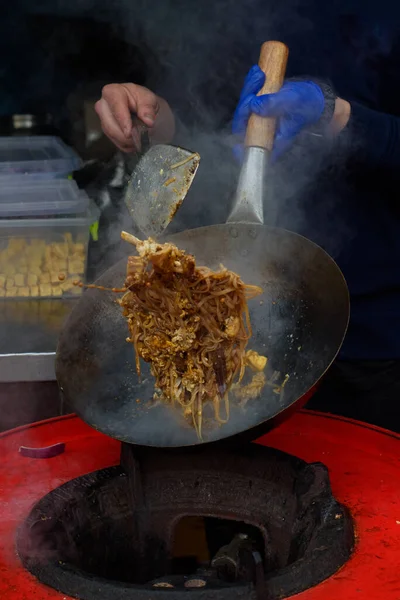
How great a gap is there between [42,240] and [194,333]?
136 centimetres

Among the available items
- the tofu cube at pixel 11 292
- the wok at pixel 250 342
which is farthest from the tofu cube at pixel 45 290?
the wok at pixel 250 342

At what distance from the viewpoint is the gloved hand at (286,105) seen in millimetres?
2434

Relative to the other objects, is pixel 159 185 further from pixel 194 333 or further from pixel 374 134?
pixel 374 134

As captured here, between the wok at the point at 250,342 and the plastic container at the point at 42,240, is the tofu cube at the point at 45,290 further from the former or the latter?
the wok at the point at 250,342

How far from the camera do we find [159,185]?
234 centimetres

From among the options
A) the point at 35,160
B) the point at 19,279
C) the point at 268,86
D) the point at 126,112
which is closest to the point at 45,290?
the point at 19,279

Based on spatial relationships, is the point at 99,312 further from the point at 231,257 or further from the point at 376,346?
the point at 376,346

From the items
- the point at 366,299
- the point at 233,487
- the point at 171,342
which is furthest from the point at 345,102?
the point at 233,487

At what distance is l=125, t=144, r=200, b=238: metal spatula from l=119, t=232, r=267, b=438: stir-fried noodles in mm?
226

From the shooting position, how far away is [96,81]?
514 centimetres

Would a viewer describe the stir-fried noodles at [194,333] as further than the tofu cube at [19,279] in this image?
No

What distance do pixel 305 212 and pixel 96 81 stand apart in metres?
2.52

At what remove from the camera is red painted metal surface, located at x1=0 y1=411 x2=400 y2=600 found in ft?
6.35

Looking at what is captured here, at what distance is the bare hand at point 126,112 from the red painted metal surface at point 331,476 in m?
1.14
